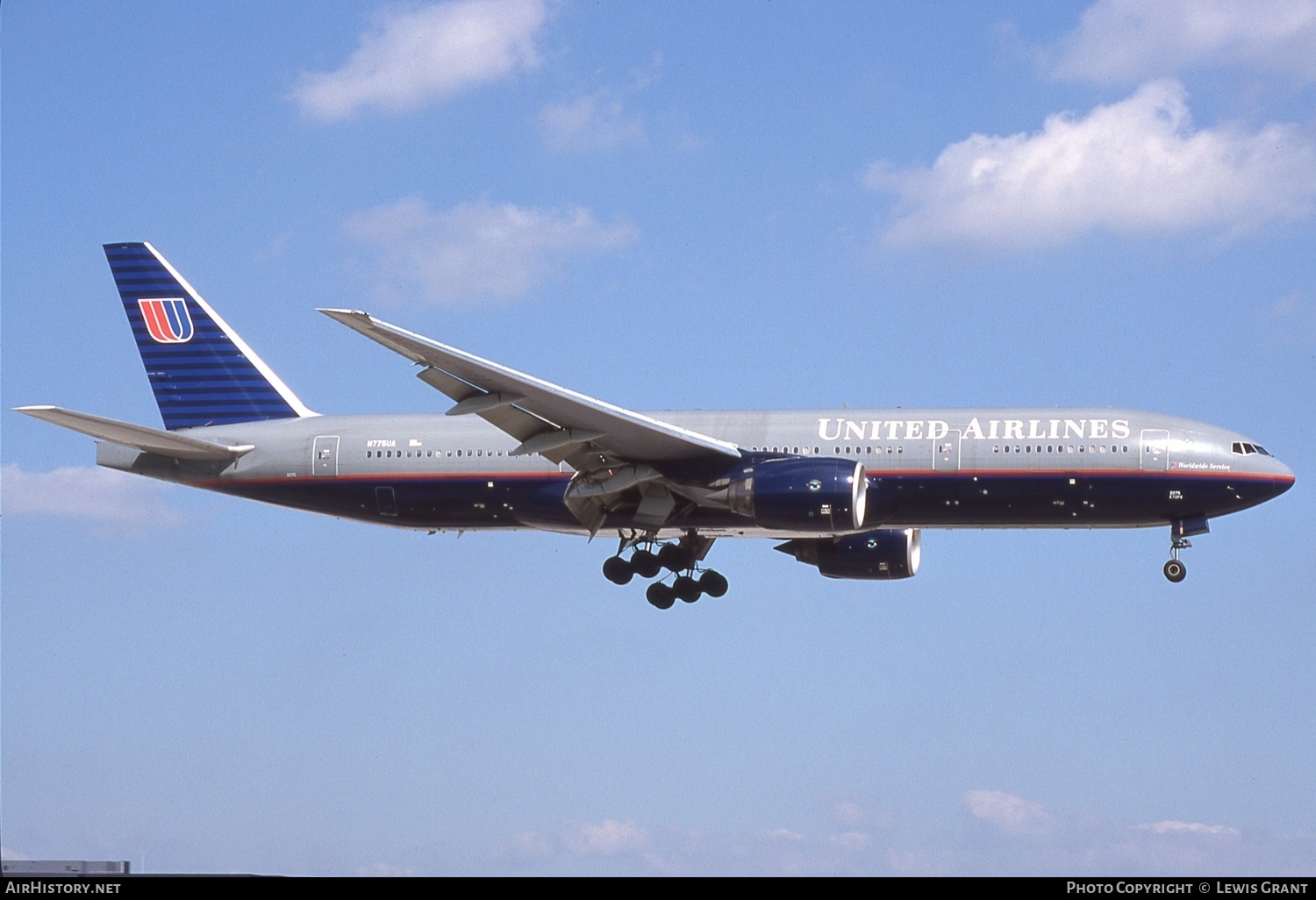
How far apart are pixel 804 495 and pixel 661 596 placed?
268 inches

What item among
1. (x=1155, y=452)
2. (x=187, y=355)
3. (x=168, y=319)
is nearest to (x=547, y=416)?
(x=1155, y=452)

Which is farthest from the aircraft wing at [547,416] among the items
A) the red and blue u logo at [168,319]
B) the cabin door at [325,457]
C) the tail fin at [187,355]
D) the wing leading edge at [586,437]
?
the red and blue u logo at [168,319]

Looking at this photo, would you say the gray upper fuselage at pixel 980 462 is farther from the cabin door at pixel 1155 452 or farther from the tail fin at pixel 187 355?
the tail fin at pixel 187 355

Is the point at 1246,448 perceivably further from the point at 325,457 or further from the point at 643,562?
the point at 325,457

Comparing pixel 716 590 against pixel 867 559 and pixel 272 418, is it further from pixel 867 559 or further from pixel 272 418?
pixel 272 418

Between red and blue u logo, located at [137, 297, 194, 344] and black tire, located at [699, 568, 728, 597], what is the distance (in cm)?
1624

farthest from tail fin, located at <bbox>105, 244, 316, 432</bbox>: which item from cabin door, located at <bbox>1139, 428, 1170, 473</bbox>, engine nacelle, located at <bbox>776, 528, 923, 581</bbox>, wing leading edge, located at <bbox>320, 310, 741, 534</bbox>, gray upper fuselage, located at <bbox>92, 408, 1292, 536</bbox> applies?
cabin door, located at <bbox>1139, 428, 1170, 473</bbox>

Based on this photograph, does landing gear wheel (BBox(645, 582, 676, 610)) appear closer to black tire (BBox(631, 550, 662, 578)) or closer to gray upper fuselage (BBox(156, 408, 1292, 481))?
black tire (BBox(631, 550, 662, 578))

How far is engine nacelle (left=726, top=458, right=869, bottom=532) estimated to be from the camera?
124 feet

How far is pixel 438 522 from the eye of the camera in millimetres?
43250

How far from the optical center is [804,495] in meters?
37.8
